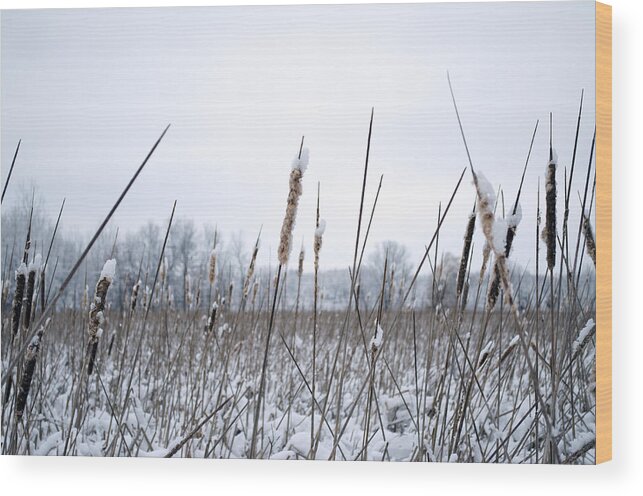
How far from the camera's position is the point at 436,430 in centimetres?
302

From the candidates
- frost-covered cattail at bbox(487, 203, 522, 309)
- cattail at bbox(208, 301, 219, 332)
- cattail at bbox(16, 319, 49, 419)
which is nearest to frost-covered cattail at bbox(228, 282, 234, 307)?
cattail at bbox(208, 301, 219, 332)

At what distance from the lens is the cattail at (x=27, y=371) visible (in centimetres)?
311

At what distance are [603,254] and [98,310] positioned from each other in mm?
1627

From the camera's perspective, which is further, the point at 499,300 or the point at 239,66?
the point at 239,66

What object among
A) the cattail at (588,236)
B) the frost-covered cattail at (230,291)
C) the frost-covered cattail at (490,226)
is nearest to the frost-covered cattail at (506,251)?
the frost-covered cattail at (490,226)

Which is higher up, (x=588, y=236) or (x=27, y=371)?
(x=588, y=236)

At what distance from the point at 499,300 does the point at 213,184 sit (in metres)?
1.03

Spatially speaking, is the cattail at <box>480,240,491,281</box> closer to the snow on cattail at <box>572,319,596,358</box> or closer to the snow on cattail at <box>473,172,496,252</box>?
the snow on cattail at <box>473,172,496,252</box>

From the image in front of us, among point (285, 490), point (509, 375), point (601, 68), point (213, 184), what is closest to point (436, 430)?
point (509, 375)

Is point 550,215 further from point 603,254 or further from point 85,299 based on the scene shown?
point 85,299

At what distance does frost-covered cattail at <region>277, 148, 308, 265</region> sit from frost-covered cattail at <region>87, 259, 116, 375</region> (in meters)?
0.56

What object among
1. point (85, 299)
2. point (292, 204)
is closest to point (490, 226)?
point (292, 204)

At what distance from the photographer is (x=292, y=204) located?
3057 mm

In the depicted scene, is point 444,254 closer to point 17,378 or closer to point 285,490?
point 285,490
